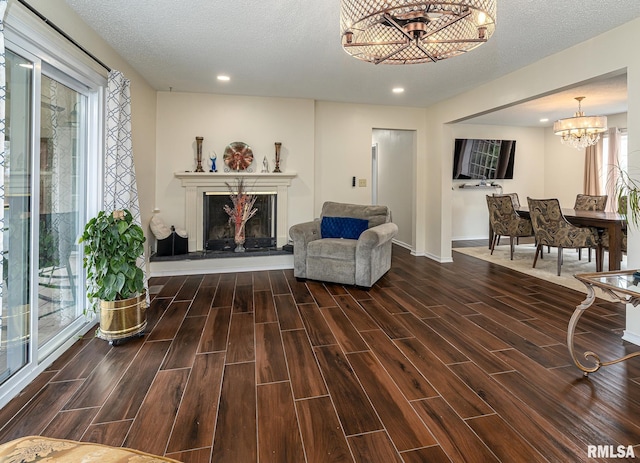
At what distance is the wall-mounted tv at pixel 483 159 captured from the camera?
7227 mm

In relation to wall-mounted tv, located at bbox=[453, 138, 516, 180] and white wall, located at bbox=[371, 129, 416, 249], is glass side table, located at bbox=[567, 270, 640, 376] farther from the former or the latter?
wall-mounted tv, located at bbox=[453, 138, 516, 180]

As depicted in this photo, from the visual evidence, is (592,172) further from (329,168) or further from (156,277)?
(156,277)

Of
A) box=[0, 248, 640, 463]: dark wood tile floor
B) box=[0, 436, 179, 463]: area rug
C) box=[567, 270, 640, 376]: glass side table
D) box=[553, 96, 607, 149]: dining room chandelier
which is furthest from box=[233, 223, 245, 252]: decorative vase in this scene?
box=[553, 96, 607, 149]: dining room chandelier

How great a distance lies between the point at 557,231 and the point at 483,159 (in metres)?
3.29

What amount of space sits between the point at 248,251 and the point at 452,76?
3.36 metres

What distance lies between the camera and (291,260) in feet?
15.9

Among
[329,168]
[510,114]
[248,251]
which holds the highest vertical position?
[510,114]

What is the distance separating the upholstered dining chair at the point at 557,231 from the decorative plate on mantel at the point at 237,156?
4003 mm

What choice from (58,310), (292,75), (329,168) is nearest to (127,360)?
(58,310)

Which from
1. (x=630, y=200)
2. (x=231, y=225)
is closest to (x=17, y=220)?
(x=231, y=225)

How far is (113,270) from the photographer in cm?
245

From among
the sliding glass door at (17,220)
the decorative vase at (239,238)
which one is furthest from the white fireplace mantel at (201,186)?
the sliding glass door at (17,220)

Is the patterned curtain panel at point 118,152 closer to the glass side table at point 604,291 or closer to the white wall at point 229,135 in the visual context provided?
the white wall at point 229,135

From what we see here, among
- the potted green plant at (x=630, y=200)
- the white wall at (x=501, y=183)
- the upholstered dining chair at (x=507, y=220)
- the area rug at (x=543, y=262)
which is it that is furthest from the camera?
the white wall at (x=501, y=183)
